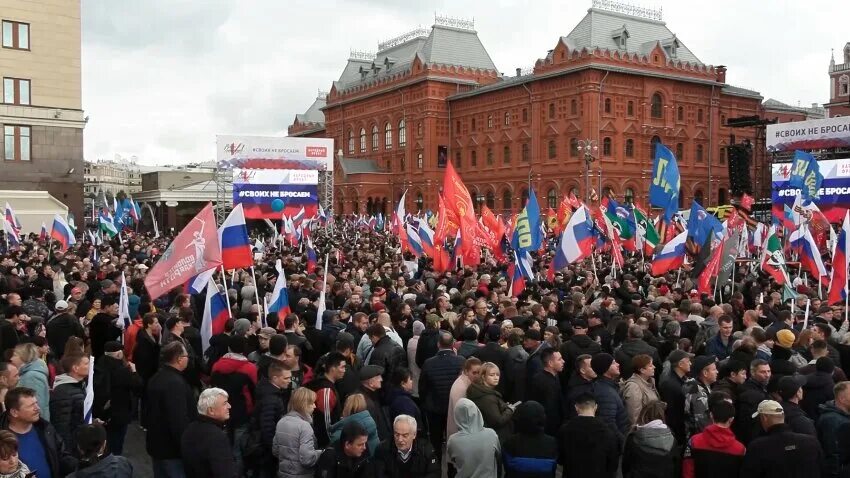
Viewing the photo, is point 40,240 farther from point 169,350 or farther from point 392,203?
point 392,203

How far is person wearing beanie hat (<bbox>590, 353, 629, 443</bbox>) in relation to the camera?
692cm

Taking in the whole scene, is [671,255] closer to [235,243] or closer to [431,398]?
[235,243]

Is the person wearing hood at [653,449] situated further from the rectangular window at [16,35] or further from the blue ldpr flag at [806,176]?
the rectangular window at [16,35]

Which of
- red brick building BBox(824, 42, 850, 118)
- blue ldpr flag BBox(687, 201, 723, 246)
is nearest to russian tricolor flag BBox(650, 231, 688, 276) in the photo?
blue ldpr flag BBox(687, 201, 723, 246)

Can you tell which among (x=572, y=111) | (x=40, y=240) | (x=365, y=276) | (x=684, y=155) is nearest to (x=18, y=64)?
(x=40, y=240)

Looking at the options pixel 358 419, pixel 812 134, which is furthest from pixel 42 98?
pixel 812 134

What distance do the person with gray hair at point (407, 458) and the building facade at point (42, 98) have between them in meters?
38.4

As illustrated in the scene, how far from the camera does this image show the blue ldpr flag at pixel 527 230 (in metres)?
16.0

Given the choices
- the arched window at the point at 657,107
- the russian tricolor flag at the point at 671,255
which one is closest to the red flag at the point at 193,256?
the russian tricolor flag at the point at 671,255

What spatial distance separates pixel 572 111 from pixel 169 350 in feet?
166

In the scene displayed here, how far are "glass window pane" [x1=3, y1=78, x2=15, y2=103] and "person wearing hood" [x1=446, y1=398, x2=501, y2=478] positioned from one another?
38.5 meters

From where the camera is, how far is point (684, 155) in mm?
56938

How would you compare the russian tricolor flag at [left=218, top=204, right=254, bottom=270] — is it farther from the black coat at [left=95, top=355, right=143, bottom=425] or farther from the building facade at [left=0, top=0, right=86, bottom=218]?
the building facade at [left=0, top=0, right=86, bottom=218]

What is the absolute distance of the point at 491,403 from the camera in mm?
6980
